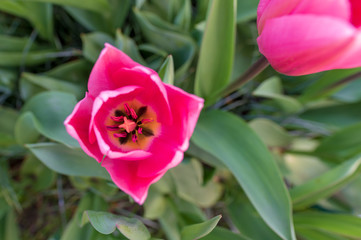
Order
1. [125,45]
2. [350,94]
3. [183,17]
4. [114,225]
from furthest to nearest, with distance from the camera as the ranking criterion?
1. [350,94]
2. [183,17]
3. [125,45]
4. [114,225]

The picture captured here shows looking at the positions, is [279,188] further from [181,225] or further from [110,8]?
[110,8]

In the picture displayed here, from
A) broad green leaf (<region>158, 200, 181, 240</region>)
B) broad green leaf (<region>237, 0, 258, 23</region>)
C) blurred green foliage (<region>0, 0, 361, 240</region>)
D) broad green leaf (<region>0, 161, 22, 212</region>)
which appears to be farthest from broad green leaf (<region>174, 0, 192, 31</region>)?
broad green leaf (<region>0, 161, 22, 212</region>)

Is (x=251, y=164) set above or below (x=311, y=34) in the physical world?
below

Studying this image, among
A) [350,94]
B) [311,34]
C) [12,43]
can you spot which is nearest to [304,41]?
[311,34]

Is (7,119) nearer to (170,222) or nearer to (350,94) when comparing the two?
(170,222)

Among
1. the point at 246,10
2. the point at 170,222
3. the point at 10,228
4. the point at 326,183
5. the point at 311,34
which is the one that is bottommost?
the point at 10,228

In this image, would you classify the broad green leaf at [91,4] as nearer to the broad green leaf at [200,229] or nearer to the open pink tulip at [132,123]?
the open pink tulip at [132,123]

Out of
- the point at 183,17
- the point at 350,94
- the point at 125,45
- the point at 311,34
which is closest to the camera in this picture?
the point at 311,34

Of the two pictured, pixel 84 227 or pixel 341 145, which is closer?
pixel 84 227
